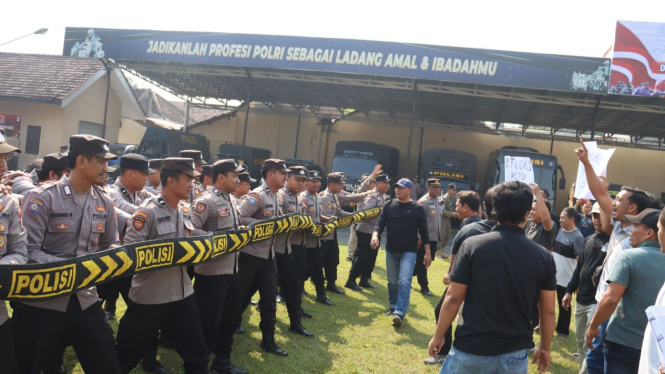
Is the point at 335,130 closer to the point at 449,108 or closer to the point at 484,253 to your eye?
the point at 449,108

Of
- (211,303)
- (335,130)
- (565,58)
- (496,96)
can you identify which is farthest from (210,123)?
(211,303)

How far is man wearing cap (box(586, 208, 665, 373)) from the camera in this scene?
346 centimetres

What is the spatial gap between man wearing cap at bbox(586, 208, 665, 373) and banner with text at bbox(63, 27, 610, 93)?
1523cm

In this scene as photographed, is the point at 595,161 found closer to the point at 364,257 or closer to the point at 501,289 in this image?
the point at 501,289

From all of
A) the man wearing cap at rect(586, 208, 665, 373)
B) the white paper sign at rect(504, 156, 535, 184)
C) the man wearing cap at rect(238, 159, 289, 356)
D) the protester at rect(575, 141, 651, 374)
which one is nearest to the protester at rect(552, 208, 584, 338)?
the white paper sign at rect(504, 156, 535, 184)

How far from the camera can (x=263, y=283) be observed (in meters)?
5.68

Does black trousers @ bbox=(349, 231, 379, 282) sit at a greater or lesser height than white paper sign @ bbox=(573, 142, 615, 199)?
lesser

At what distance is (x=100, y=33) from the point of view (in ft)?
69.2

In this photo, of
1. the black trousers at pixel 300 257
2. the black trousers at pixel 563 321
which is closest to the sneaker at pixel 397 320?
the black trousers at pixel 300 257

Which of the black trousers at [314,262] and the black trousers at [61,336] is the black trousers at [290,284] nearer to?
the black trousers at [314,262]

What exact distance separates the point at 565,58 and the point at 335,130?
16.7 meters

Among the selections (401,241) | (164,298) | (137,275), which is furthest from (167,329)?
(401,241)

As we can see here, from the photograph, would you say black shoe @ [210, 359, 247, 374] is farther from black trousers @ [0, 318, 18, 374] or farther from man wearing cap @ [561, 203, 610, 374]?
man wearing cap @ [561, 203, 610, 374]

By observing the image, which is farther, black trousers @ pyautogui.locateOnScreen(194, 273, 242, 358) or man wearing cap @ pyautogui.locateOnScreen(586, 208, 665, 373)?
black trousers @ pyautogui.locateOnScreen(194, 273, 242, 358)
